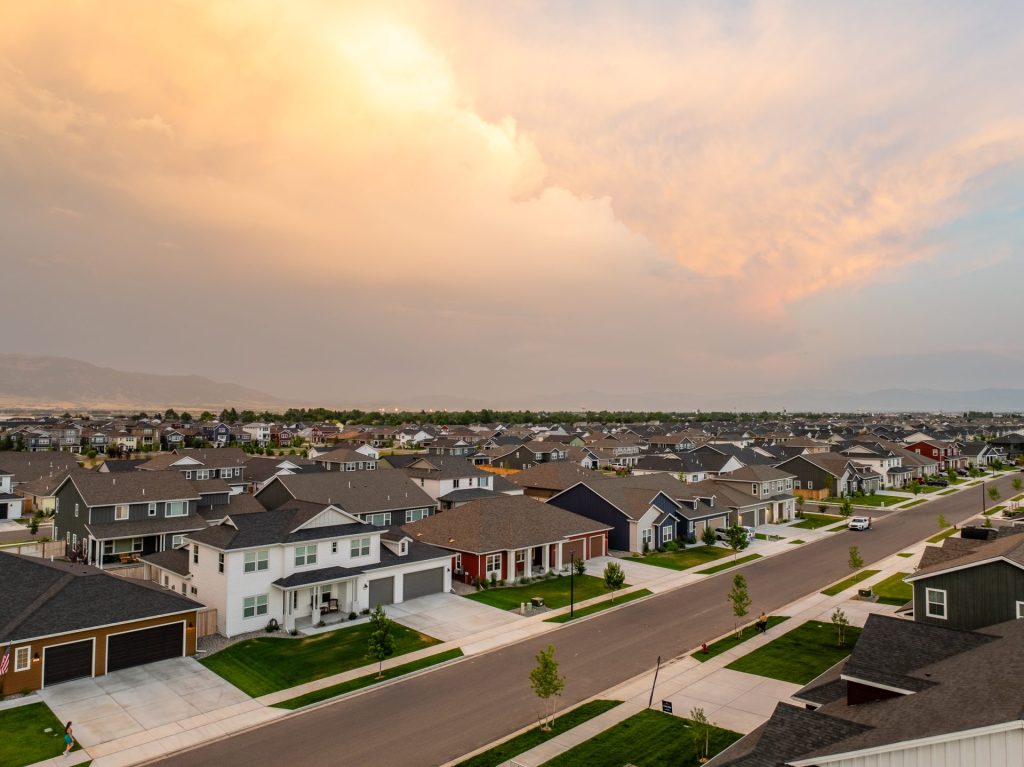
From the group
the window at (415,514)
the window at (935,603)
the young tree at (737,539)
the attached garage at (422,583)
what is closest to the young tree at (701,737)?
the window at (935,603)

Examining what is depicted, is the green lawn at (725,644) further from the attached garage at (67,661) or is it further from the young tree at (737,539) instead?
the attached garage at (67,661)

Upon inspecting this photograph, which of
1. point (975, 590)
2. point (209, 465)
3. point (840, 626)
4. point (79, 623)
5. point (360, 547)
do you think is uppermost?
point (975, 590)

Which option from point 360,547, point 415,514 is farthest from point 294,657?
point 415,514

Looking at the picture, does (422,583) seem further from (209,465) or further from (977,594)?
(209,465)

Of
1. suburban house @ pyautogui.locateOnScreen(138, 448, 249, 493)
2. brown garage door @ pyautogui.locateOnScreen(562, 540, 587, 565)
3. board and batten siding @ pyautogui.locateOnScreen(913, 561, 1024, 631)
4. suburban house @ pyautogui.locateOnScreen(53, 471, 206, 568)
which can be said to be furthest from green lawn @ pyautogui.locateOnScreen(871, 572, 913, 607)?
suburban house @ pyautogui.locateOnScreen(138, 448, 249, 493)

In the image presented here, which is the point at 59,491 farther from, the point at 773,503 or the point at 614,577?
the point at 773,503

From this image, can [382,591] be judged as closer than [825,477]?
Yes

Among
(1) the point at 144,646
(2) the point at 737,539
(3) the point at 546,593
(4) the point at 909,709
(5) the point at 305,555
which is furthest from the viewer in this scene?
(2) the point at 737,539
